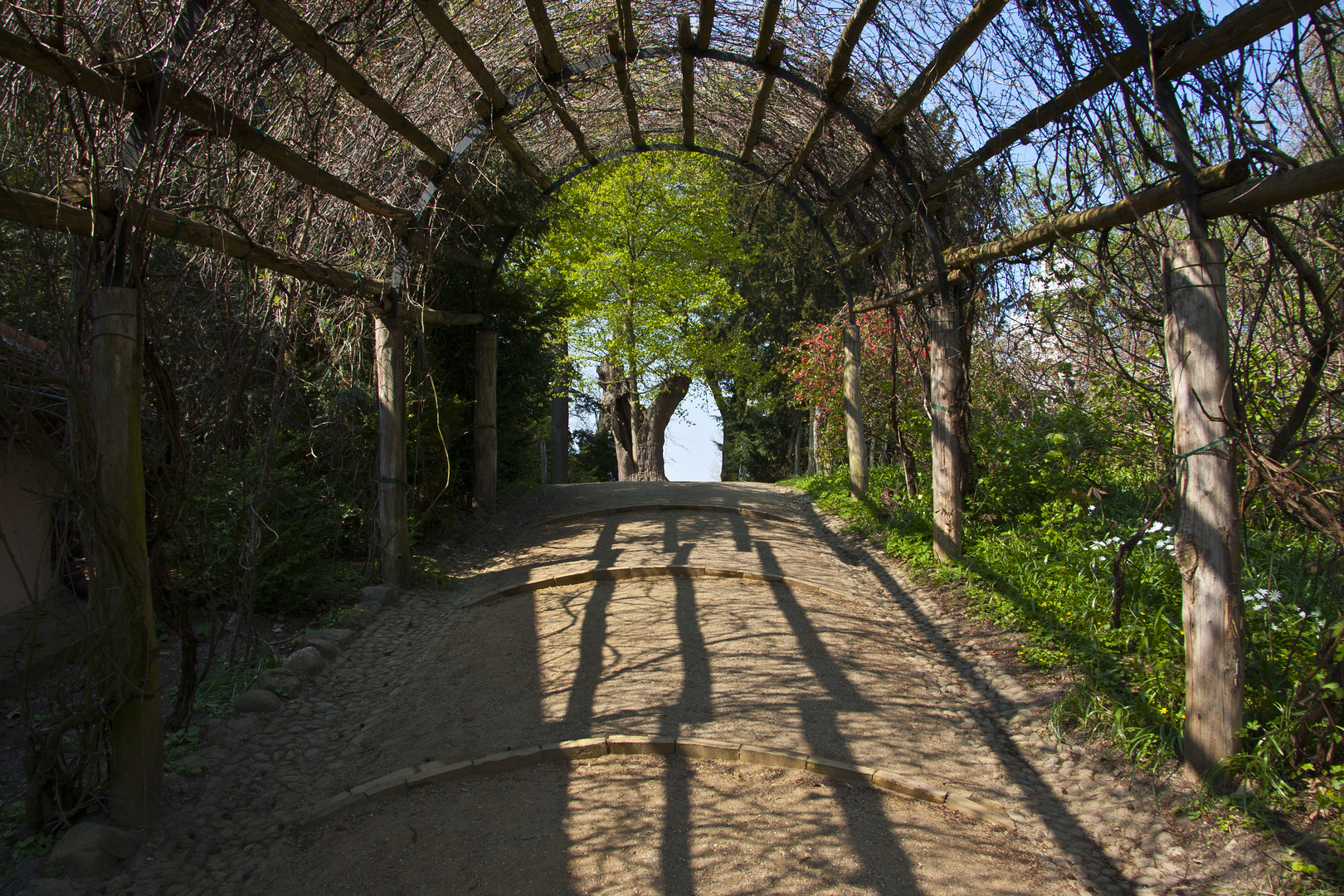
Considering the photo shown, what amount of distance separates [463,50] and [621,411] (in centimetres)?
1293

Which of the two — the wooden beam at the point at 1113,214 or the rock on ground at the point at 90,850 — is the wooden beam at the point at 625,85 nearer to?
the wooden beam at the point at 1113,214

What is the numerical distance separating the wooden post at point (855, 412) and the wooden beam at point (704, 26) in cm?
440

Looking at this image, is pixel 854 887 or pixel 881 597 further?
pixel 881 597

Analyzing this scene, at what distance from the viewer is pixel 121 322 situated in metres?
3.15

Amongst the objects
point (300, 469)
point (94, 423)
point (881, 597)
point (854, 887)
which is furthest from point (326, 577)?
point (854, 887)

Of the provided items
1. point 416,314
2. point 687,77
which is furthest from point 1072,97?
point 416,314

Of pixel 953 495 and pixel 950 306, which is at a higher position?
pixel 950 306

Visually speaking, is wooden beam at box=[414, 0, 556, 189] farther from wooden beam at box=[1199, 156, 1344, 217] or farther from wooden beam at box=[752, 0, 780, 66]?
wooden beam at box=[1199, 156, 1344, 217]

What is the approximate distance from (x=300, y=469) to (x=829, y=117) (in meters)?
5.53

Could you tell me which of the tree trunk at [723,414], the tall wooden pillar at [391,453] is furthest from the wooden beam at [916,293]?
the tree trunk at [723,414]

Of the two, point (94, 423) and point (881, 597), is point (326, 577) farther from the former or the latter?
point (881, 597)

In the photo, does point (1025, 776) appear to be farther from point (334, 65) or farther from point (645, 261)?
point (645, 261)

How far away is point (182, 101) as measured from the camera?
3.36m

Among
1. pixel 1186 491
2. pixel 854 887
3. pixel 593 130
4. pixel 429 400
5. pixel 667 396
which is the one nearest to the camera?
pixel 854 887
